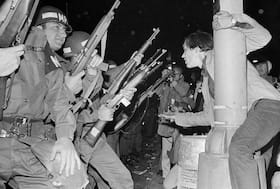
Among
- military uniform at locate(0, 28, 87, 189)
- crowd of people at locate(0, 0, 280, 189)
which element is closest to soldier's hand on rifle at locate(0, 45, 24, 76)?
crowd of people at locate(0, 0, 280, 189)

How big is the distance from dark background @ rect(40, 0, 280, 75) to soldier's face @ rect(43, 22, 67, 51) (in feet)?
34.0

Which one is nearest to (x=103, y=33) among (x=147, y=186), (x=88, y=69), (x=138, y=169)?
(x=88, y=69)

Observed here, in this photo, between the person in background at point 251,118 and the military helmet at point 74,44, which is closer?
the person in background at point 251,118

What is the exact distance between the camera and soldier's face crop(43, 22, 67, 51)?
442cm

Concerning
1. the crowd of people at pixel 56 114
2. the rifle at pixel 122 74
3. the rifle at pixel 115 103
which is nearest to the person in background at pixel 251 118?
the crowd of people at pixel 56 114

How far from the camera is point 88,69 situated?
5090 mm

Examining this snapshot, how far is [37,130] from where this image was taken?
10.6ft

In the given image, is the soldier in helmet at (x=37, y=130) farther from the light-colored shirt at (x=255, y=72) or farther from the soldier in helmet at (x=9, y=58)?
the light-colored shirt at (x=255, y=72)

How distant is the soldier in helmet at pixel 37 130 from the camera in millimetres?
2742

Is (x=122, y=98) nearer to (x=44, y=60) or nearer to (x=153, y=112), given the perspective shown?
(x=44, y=60)

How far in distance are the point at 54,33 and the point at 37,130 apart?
154 centimetres

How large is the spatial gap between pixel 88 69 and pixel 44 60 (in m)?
1.82

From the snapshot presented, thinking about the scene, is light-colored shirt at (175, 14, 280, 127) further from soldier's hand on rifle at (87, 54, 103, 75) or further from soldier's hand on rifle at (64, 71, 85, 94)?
soldier's hand on rifle at (87, 54, 103, 75)

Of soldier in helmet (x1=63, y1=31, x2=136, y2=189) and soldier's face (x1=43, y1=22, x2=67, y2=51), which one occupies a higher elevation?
soldier's face (x1=43, y1=22, x2=67, y2=51)
